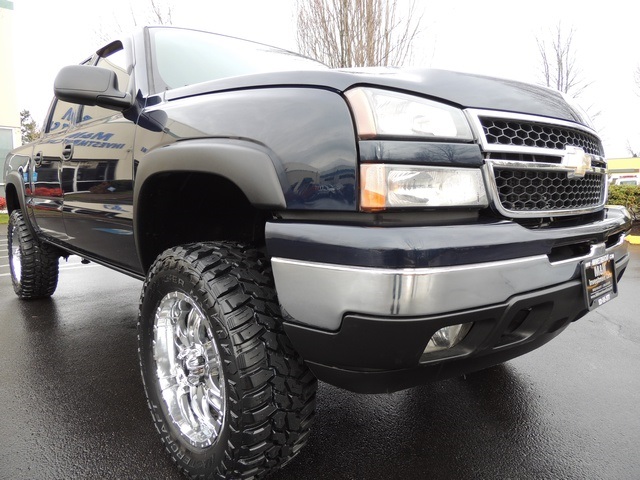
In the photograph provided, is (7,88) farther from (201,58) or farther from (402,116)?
(402,116)

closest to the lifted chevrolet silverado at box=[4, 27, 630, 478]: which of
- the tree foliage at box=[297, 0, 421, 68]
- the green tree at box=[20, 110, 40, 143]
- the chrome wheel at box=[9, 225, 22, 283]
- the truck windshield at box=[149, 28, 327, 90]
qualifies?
the truck windshield at box=[149, 28, 327, 90]

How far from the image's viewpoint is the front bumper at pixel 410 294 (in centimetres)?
120

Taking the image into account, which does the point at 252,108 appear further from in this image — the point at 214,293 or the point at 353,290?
the point at 353,290

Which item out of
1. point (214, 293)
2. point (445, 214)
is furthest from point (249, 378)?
point (445, 214)

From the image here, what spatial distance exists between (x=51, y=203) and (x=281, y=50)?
6.46ft

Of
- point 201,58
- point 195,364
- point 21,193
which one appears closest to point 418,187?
point 195,364

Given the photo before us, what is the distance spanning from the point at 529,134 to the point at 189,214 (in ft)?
4.90

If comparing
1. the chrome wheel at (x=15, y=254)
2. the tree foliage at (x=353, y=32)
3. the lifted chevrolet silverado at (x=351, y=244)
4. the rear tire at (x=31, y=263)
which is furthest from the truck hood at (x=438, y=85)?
the tree foliage at (x=353, y=32)

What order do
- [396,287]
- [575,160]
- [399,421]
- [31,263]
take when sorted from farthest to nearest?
[31,263] → [399,421] → [575,160] → [396,287]

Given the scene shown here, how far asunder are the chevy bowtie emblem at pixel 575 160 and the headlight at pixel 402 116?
0.44m

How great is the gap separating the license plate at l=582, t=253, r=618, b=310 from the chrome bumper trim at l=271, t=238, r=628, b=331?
0.61 feet

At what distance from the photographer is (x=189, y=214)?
7.33ft

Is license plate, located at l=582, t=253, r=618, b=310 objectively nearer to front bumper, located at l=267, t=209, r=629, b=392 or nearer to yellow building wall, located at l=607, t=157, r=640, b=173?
front bumper, located at l=267, t=209, r=629, b=392

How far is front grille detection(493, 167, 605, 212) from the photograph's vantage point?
4.77 ft
